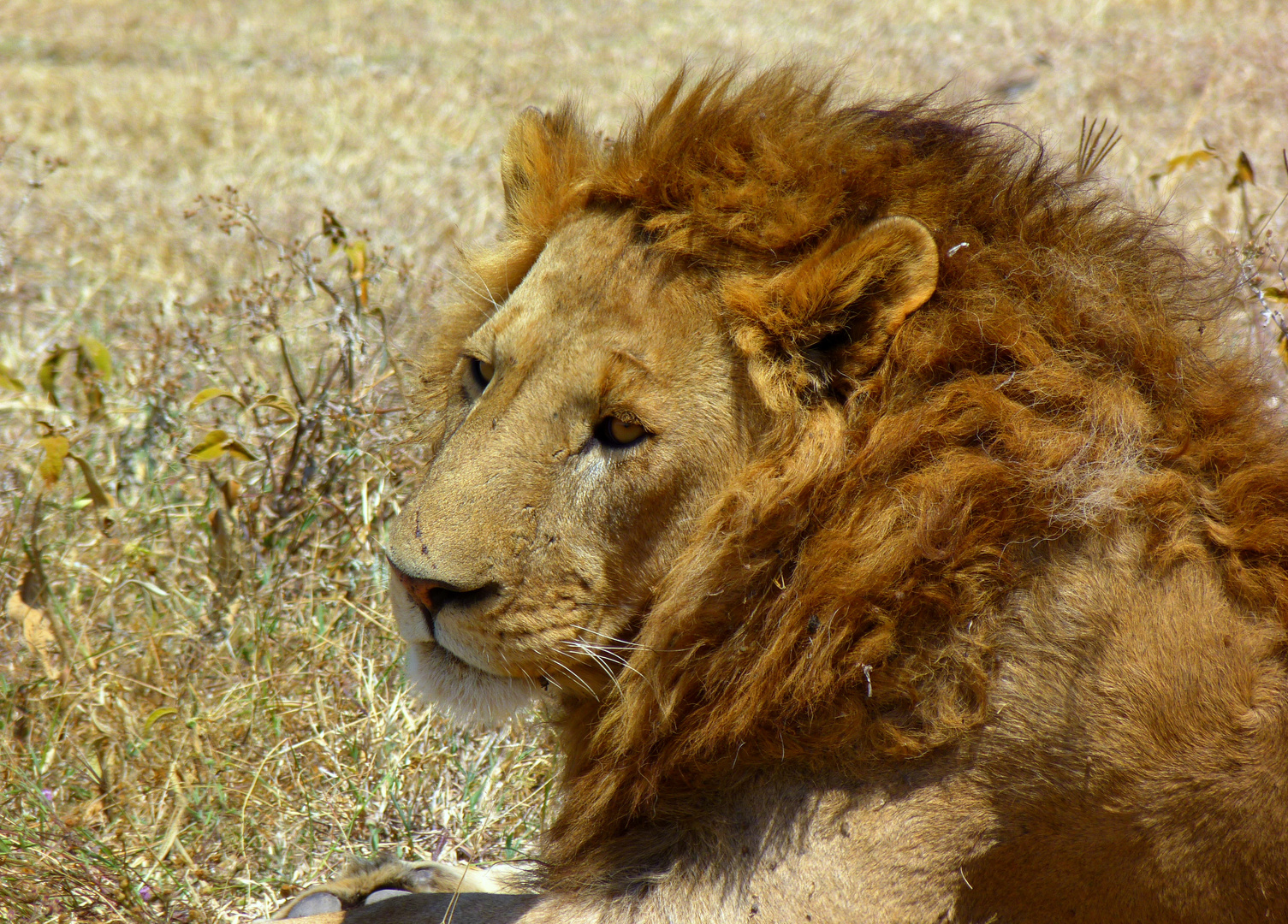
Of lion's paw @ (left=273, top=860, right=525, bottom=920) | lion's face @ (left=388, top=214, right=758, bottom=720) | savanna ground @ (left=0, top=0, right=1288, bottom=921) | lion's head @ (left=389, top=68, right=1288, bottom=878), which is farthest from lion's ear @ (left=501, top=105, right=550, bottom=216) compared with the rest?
lion's paw @ (left=273, top=860, right=525, bottom=920)

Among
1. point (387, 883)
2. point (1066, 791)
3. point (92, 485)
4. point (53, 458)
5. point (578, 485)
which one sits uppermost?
point (578, 485)

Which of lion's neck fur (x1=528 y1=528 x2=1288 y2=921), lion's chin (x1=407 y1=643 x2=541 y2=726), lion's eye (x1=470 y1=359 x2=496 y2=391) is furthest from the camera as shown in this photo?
lion's eye (x1=470 y1=359 x2=496 y2=391)

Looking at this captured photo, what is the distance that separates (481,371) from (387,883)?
119 cm

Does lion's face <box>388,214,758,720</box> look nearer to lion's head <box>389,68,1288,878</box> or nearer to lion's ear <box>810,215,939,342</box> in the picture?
lion's head <box>389,68,1288,878</box>

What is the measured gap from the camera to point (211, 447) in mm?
3375

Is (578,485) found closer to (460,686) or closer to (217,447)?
(460,686)

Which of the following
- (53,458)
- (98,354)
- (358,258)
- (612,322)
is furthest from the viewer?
(358,258)

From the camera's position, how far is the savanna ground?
3.05 metres

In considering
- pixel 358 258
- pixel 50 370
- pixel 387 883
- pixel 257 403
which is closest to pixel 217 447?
pixel 257 403

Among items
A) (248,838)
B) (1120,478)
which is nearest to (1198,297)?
(1120,478)

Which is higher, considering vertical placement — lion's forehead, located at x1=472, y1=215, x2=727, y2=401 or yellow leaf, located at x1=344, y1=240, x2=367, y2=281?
lion's forehead, located at x1=472, y1=215, x2=727, y2=401

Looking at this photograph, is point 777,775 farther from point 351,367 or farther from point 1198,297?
point 351,367

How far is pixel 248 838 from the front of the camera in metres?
2.99

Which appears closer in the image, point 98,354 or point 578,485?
point 578,485
